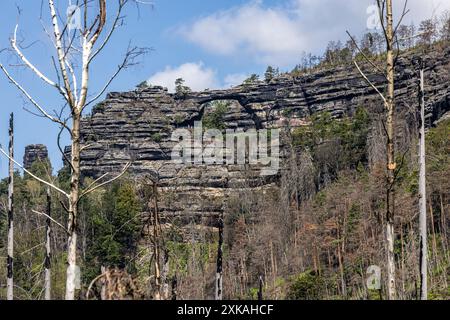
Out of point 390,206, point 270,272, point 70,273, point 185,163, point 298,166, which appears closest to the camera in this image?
point 70,273

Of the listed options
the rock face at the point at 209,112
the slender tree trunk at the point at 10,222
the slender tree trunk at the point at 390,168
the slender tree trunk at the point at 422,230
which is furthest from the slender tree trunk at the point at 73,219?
the rock face at the point at 209,112

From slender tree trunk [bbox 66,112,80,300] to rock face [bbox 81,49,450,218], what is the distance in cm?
6629

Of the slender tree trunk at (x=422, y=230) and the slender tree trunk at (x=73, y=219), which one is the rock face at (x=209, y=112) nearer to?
the slender tree trunk at (x=422, y=230)

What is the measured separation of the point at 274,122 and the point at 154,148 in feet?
55.2

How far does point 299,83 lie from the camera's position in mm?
91875

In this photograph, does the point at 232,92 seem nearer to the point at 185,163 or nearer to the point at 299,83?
the point at 299,83

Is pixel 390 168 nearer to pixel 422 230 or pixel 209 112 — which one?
pixel 422 230

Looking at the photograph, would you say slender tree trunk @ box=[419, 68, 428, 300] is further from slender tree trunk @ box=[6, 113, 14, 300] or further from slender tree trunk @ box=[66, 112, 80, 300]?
slender tree trunk @ box=[6, 113, 14, 300]

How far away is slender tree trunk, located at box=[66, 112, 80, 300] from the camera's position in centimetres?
605

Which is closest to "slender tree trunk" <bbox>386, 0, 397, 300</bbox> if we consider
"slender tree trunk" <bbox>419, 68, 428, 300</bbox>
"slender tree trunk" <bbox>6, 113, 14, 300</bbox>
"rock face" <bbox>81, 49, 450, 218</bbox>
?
"slender tree trunk" <bbox>419, 68, 428, 300</bbox>

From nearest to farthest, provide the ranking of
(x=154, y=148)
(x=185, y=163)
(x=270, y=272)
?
(x=270, y=272)
(x=185, y=163)
(x=154, y=148)

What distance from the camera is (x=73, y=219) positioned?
6.14 meters

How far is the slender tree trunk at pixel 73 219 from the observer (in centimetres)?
605

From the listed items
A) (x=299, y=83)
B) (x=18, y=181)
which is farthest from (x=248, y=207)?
(x=299, y=83)
